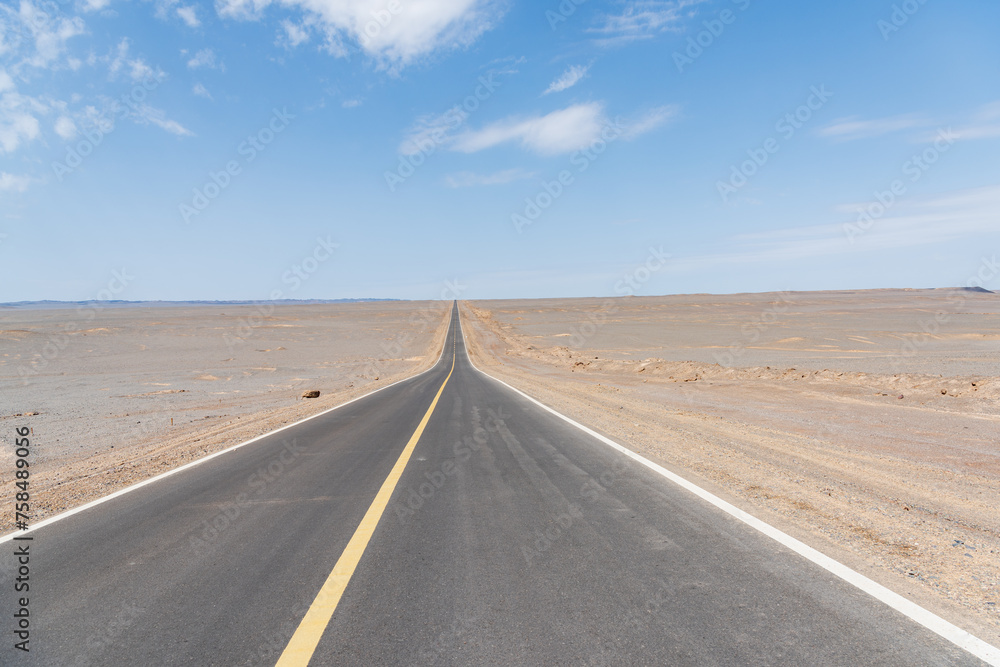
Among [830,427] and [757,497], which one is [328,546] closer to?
[757,497]

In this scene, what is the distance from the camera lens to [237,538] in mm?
→ 4863

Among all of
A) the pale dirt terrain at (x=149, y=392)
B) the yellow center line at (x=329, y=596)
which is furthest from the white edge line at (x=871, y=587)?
the pale dirt terrain at (x=149, y=392)

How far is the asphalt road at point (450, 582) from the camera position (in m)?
3.00

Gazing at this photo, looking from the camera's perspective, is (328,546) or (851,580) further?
(328,546)

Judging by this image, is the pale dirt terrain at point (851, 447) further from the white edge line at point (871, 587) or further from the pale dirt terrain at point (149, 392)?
the pale dirt terrain at point (149, 392)

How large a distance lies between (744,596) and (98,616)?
4.22 m

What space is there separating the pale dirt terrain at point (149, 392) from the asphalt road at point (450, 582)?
2.10m

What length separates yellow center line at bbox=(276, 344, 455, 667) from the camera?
2981 mm

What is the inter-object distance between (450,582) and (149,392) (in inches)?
949

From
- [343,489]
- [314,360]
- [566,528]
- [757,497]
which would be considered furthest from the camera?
[314,360]

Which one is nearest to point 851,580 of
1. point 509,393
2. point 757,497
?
point 757,497

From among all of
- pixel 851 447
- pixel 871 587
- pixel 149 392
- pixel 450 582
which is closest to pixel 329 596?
pixel 450 582

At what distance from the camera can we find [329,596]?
12.0 feet

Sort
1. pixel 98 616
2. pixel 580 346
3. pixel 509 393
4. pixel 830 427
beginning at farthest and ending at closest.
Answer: pixel 580 346 < pixel 509 393 < pixel 830 427 < pixel 98 616
